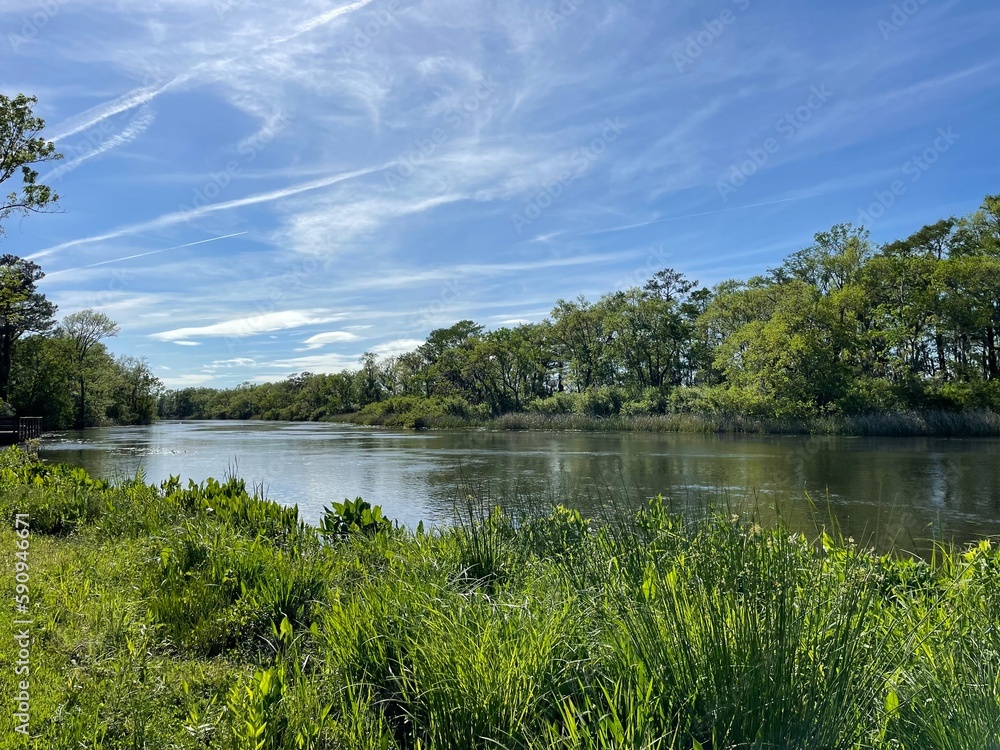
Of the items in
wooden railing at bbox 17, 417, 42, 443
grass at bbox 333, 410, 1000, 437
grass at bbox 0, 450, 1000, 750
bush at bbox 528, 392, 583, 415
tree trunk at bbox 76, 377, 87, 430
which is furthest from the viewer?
bush at bbox 528, 392, 583, 415

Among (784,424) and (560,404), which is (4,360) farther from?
(784,424)

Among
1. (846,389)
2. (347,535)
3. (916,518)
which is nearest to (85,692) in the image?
(347,535)

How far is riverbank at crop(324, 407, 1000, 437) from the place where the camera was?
101 feet

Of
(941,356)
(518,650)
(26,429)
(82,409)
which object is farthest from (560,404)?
(518,650)

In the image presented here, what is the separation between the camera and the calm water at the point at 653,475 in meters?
11.0

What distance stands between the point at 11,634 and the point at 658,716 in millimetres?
3697

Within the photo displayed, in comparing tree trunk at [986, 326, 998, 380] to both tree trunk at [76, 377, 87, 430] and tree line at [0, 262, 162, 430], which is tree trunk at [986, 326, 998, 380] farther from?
tree trunk at [76, 377, 87, 430]

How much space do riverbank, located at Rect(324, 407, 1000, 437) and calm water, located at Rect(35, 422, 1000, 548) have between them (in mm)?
3307

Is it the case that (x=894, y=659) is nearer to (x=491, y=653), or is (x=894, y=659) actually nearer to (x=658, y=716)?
(x=658, y=716)

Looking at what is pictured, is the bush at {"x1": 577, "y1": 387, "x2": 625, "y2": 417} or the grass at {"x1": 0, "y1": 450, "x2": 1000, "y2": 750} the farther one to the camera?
the bush at {"x1": 577, "y1": 387, "x2": 625, "y2": 417}

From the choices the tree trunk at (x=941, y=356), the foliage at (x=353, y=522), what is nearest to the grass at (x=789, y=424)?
the tree trunk at (x=941, y=356)

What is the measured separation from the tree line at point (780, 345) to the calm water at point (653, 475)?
840 centimetres

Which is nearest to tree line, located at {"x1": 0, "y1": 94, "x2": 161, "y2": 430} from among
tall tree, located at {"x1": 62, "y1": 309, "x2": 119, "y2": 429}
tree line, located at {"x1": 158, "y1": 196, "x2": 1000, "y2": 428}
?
tall tree, located at {"x1": 62, "y1": 309, "x2": 119, "y2": 429}

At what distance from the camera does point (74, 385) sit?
55312 millimetres
